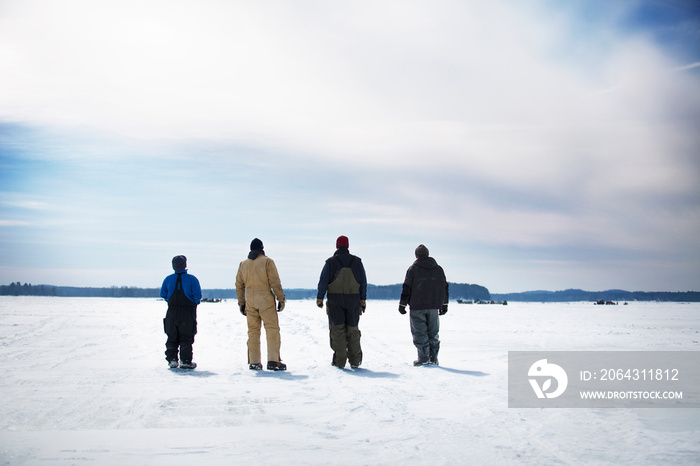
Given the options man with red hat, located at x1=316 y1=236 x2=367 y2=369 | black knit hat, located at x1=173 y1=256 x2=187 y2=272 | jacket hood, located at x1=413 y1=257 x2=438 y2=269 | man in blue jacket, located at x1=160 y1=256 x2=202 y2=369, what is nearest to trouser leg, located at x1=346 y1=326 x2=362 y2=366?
man with red hat, located at x1=316 y1=236 x2=367 y2=369

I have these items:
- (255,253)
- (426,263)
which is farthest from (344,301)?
(426,263)

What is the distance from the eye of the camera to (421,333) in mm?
8719

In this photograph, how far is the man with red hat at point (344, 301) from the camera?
8.26 meters

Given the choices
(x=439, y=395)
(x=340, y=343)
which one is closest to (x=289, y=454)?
(x=439, y=395)

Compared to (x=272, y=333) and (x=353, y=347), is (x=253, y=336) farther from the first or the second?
(x=353, y=347)

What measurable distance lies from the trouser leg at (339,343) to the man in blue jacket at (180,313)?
81.0 inches

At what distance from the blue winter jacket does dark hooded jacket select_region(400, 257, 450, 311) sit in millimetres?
3201

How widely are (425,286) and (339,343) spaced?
171 cm

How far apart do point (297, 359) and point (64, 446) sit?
567cm

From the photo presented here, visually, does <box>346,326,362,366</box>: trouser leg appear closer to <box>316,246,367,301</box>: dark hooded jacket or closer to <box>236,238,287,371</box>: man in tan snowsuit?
<box>316,246,367,301</box>: dark hooded jacket

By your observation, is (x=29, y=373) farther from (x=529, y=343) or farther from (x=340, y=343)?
(x=529, y=343)

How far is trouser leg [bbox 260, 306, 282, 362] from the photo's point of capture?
8102mm

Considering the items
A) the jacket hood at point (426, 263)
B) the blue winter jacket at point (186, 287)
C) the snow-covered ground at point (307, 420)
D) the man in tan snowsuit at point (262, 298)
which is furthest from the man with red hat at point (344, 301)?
the blue winter jacket at point (186, 287)

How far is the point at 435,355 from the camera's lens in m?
8.72
